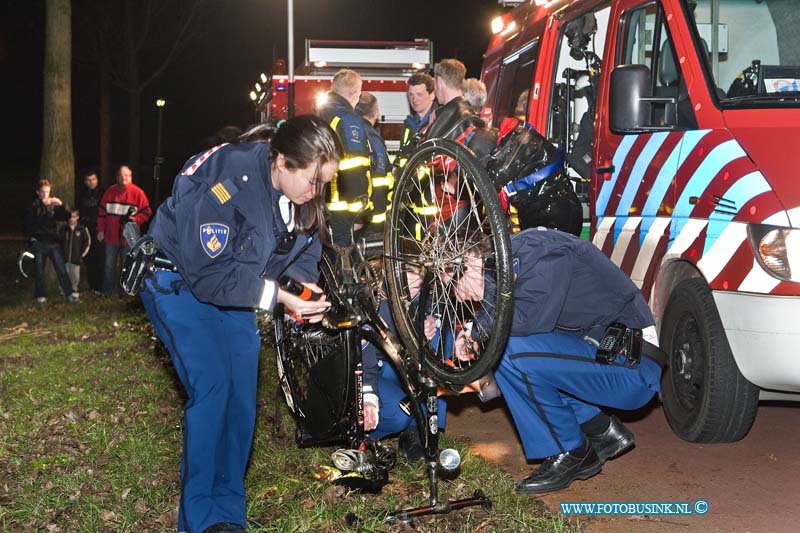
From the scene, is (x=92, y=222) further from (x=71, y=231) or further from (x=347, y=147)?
(x=347, y=147)

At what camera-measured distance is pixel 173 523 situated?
14.6ft

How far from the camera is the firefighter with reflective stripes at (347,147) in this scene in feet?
21.8

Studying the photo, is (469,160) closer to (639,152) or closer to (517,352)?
(517,352)

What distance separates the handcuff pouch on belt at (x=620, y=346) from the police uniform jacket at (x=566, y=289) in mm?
51

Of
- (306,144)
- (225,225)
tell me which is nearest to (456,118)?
(306,144)

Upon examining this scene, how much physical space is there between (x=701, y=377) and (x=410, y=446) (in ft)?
4.90

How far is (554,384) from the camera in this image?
461 centimetres

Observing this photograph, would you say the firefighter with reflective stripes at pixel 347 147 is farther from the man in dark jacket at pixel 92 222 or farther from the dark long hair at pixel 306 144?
the man in dark jacket at pixel 92 222

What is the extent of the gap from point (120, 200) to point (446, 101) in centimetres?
776

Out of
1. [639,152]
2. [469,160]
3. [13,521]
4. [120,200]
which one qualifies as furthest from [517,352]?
[120,200]

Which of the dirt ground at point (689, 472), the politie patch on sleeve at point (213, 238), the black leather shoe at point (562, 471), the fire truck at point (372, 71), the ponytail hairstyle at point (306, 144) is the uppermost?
the fire truck at point (372, 71)
